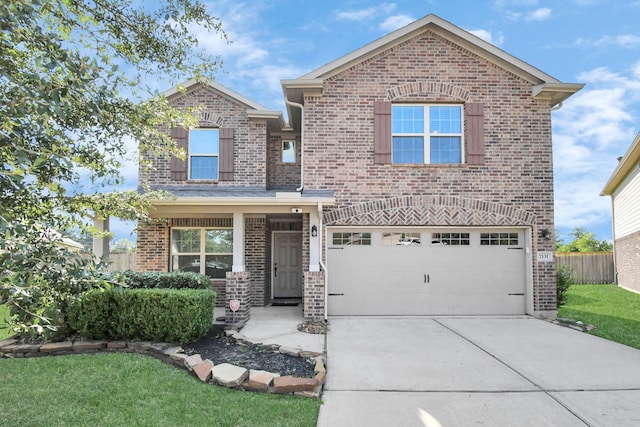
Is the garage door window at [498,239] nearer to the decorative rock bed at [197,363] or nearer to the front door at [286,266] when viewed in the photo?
the front door at [286,266]

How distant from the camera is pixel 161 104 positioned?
5.38 meters

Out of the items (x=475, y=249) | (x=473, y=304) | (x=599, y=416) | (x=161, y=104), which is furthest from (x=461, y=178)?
(x=161, y=104)

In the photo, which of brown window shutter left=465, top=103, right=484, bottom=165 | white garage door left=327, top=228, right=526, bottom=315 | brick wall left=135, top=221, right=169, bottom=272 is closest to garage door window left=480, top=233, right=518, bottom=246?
white garage door left=327, top=228, right=526, bottom=315

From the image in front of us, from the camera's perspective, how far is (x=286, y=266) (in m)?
12.8

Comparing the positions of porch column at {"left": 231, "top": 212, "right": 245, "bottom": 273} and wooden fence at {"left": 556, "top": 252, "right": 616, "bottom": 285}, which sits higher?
porch column at {"left": 231, "top": 212, "right": 245, "bottom": 273}

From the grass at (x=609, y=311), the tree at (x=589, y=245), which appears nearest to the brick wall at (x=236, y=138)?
the grass at (x=609, y=311)

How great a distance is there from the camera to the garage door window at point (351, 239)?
1025 centimetres

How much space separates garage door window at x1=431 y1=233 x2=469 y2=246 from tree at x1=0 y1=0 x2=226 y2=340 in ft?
21.4

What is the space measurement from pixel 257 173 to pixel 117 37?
6.71 meters

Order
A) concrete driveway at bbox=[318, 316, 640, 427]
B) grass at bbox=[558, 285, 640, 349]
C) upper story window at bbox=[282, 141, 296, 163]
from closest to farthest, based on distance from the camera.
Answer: concrete driveway at bbox=[318, 316, 640, 427] < grass at bbox=[558, 285, 640, 349] < upper story window at bbox=[282, 141, 296, 163]

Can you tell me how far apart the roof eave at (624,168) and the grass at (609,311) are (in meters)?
5.13

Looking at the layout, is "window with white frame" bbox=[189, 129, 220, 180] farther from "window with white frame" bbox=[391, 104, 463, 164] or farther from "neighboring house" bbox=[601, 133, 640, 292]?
"neighboring house" bbox=[601, 133, 640, 292]

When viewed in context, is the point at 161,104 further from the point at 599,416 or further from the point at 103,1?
the point at 599,416

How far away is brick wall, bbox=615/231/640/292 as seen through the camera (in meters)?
17.2
